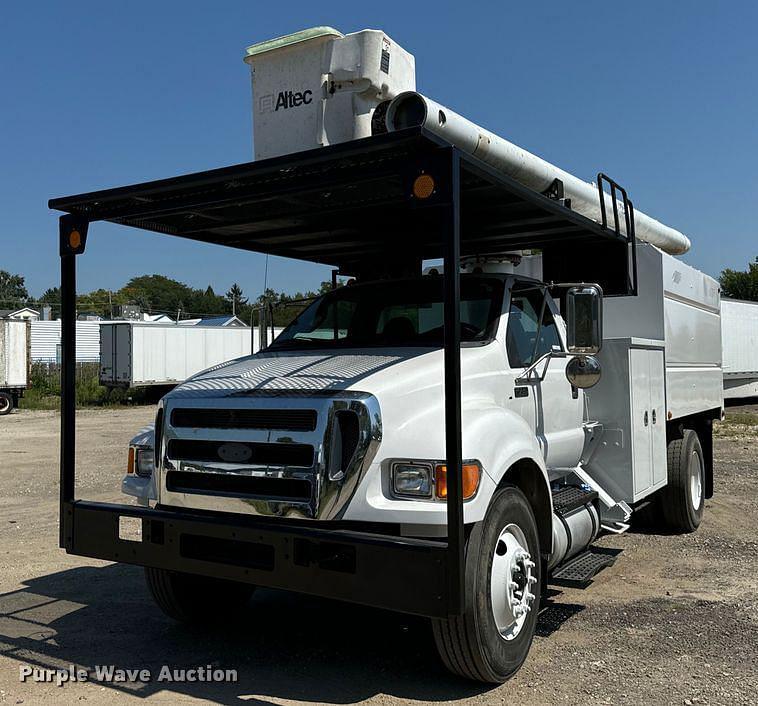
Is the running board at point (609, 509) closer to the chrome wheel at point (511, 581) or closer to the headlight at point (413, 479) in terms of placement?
the chrome wheel at point (511, 581)

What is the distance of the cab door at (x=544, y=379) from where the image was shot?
540 cm

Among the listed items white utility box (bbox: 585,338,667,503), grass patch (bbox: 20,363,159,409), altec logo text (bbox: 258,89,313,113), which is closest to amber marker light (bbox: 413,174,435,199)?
altec logo text (bbox: 258,89,313,113)

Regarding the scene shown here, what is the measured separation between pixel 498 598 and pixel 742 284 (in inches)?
2264

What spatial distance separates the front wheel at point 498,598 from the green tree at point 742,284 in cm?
5474

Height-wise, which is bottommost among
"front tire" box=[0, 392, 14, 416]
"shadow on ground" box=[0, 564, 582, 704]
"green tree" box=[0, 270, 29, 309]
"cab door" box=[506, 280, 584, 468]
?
"shadow on ground" box=[0, 564, 582, 704]

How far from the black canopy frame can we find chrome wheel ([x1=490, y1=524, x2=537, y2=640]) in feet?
2.03

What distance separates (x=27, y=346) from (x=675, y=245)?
23.7m

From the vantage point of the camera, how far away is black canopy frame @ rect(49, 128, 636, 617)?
12.5 feet

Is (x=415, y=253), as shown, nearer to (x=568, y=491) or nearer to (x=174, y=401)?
(x=568, y=491)

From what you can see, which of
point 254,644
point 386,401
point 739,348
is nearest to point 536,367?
point 386,401

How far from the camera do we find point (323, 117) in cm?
469

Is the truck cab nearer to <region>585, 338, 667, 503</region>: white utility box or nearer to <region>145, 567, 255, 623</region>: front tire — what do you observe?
<region>145, 567, 255, 623</region>: front tire

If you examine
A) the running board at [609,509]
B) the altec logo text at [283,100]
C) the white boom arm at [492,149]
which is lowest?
the running board at [609,509]

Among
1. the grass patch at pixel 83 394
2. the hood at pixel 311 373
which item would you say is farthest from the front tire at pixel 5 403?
the hood at pixel 311 373
